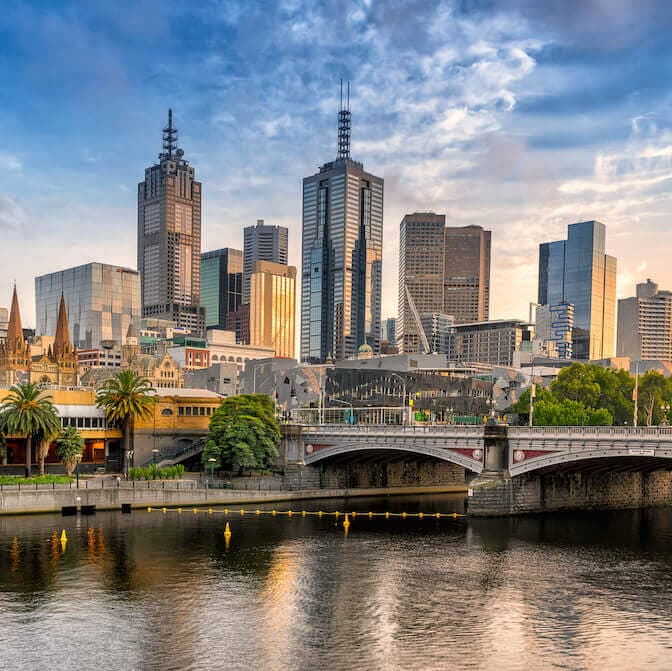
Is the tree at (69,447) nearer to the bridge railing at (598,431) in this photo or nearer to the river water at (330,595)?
the river water at (330,595)

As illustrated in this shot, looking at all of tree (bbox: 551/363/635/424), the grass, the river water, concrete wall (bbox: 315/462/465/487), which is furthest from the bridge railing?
tree (bbox: 551/363/635/424)

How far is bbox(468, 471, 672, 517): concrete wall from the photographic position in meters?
98.1

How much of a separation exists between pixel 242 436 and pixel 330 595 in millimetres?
54425

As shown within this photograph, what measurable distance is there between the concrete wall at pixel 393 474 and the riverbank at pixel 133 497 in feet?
12.7

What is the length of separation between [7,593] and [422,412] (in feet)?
404

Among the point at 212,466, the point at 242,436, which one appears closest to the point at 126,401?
the point at 212,466

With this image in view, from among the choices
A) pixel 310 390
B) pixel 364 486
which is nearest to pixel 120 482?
pixel 364 486

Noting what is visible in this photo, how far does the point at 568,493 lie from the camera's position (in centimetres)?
10744

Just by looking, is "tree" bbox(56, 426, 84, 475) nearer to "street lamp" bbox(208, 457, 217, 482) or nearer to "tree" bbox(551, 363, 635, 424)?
"street lamp" bbox(208, 457, 217, 482)

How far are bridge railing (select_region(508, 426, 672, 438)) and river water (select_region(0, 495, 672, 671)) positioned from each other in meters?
9.36

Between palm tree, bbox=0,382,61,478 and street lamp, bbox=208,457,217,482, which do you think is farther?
street lamp, bbox=208,457,217,482

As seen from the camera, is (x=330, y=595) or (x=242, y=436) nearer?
(x=330, y=595)

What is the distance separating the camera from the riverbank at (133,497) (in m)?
94.1

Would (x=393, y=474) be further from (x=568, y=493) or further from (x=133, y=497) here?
(x=133, y=497)
